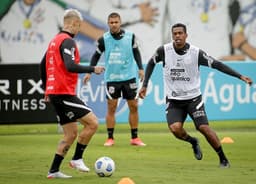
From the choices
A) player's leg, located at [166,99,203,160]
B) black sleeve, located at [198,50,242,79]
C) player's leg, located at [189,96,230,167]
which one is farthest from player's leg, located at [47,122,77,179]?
black sleeve, located at [198,50,242,79]

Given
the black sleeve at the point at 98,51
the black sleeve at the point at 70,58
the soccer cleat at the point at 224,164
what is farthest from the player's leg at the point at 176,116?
the black sleeve at the point at 98,51

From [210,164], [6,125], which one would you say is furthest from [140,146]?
[6,125]

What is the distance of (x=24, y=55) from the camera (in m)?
33.7

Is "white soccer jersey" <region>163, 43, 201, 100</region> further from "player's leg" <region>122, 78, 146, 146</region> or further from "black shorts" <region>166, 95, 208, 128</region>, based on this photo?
"player's leg" <region>122, 78, 146, 146</region>

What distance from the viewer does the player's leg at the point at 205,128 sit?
14555mm

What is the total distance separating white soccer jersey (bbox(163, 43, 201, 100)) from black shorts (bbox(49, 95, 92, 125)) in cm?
231

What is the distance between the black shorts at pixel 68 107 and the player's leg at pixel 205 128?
7.39 ft

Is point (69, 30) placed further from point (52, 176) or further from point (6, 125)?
point (6, 125)

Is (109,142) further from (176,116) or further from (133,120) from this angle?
(176,116)

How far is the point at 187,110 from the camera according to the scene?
15031 mm

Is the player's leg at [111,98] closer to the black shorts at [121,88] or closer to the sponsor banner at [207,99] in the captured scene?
the black shorts at [121,88]

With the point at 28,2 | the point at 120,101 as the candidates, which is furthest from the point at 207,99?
the point at 28,2

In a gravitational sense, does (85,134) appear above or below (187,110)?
below

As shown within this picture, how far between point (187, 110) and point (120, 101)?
7.87m
